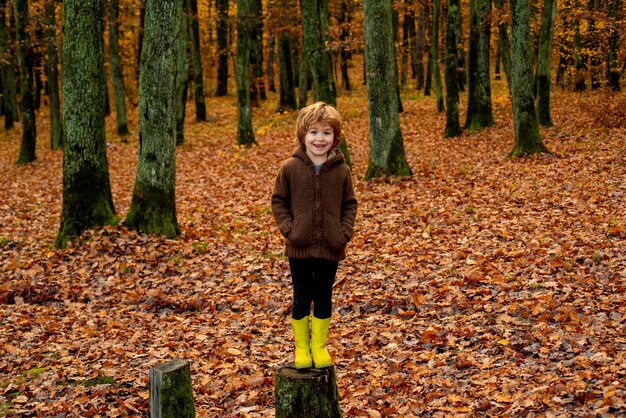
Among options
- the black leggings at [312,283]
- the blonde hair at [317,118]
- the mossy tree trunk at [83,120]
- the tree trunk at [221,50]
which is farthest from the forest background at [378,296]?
the tree trunk at [221,50]

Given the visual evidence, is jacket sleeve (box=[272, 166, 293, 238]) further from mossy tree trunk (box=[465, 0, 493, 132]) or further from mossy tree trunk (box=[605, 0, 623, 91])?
mossy tree trunk (box=[605, 0, 623, 91])

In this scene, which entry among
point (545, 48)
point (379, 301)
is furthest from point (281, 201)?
point (545, 48)

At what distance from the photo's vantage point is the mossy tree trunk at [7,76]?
899 inches

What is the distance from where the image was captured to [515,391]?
210 inches

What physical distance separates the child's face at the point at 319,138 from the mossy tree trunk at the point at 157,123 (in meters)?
6.86

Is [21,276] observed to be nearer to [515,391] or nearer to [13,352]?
[13,352]

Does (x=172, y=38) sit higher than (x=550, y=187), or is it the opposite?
(x=172, y=38)

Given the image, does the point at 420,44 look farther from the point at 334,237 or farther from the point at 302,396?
the point at 302,396

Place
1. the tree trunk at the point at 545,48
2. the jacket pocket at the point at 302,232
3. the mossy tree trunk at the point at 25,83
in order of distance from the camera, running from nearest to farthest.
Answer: the jacket pocket at the point at 302,232
the tree trunk at the point at 545,48
the mossy tree trunk at the point at 25,83

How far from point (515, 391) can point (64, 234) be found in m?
8.45

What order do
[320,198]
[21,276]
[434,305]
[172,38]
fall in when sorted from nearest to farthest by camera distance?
[320,198]
[434,305]
[21,276]
[172,38]

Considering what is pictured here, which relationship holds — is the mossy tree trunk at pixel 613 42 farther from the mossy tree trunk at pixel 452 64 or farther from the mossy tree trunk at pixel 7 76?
the mossy tree trunk at pixel 7 76

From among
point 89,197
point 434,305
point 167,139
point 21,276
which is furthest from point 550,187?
point 21,276

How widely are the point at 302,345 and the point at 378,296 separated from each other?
3.79 metres
